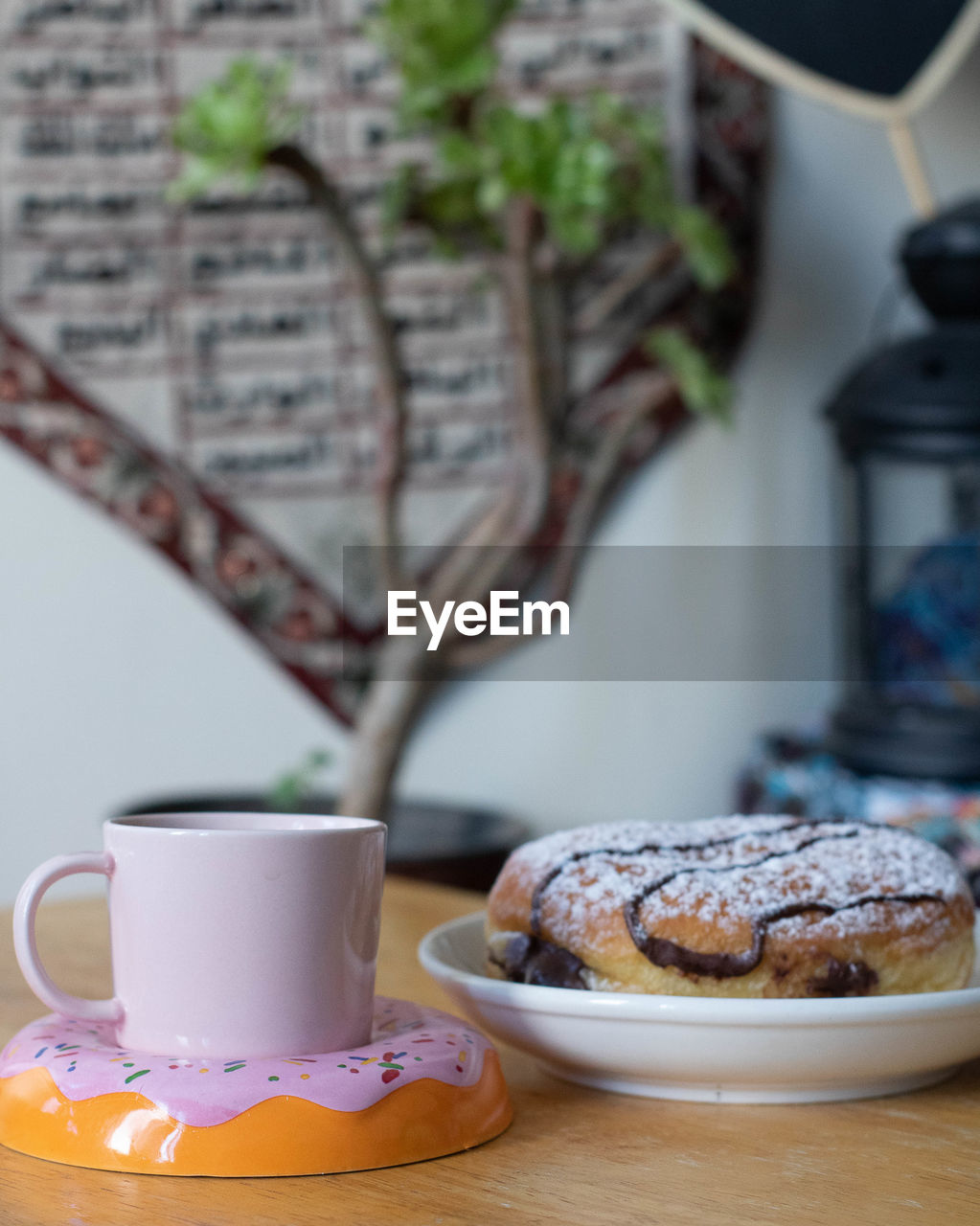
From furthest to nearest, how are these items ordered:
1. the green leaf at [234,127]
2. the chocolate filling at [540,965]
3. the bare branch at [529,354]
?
the bare branch at [529,354] → the green leaf at [234,127] → the chocolate filling at [540,965]

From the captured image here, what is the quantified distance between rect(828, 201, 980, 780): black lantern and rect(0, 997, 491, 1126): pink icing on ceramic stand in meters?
1.32

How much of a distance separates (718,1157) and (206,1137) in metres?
0.15

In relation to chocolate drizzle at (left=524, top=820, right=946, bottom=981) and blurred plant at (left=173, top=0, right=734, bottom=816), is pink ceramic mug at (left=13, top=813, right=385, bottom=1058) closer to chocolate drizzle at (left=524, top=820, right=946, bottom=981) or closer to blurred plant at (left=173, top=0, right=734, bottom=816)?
chocolate drizzle at (left=524, top=820, right=946, bottom=981)

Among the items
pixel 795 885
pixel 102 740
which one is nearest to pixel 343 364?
pixel 102 740

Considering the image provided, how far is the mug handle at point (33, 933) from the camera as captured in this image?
0.45 m

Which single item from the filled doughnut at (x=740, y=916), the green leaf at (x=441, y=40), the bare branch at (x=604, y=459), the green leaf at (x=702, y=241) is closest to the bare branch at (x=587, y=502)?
the bare branch at (x=604, y=459)

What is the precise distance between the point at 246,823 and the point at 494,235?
4.56 feet

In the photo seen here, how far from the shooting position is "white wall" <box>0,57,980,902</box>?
1.70m

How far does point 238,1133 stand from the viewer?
0.41 metres

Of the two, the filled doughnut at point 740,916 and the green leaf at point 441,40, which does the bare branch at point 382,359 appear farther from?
the filled doughnut at point 740,916

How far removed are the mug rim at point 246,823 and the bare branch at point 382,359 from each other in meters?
Answer: 1.10

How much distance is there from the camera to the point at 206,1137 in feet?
1.33

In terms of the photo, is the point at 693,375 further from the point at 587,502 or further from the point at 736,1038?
the point at 736,1038

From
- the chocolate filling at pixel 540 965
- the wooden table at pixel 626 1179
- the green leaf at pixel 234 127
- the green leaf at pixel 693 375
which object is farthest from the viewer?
the green leaf at pixel 693 375
